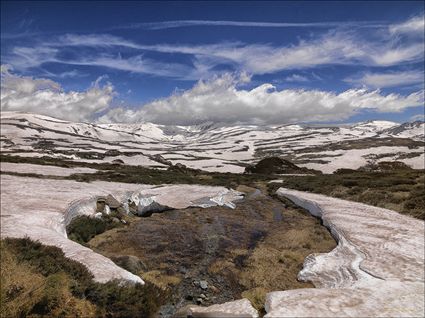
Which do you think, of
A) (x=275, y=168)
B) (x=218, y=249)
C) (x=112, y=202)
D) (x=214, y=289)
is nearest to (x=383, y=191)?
(x=218, y=249)

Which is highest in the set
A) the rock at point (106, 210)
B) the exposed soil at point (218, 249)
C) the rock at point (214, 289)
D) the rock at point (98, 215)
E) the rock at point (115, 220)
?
the rock at point (106, 210)

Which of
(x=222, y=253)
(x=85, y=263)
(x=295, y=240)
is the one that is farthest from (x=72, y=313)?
(x=295, y=240)

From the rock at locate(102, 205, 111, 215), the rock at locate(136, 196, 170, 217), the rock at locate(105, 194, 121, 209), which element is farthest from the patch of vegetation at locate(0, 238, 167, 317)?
the rock at locate(136, 196, 170, 217)

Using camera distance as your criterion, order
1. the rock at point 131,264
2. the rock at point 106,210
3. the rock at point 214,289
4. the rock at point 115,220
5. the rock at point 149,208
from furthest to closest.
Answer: the rock at point 149,208
the rock at point 106,210
the rock at point 115,220
the rock at point 131,264
the rock at point 214,289

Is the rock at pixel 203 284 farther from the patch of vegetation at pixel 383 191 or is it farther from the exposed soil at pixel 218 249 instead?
the patch of vegetation at pixel 383 191

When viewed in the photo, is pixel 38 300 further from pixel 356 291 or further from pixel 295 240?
pixel 295 240

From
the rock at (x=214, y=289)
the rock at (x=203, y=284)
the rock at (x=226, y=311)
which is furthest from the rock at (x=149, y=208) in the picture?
the rock at (x=226, y=311)
